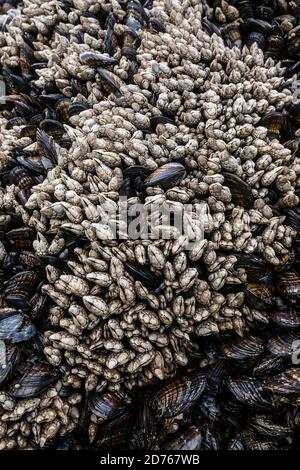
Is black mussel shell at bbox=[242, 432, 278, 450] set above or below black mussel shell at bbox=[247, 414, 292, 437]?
below

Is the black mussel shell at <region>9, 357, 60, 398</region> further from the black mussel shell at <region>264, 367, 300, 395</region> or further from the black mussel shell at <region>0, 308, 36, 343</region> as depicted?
the black mussel shell at <region>264, 367, 300, 395</region>

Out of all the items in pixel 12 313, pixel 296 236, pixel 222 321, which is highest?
pixel 296 236

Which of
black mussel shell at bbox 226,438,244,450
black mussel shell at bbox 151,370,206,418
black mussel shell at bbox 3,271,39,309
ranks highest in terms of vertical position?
black mussel shell at bbox 3,271,39,309

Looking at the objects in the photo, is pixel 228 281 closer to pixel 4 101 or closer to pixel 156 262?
pixel 156 262

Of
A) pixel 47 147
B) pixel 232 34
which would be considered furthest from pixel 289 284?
pixel 232 34

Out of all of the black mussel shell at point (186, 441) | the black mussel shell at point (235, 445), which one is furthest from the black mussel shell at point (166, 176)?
the black mussel shell at point (235, 445)

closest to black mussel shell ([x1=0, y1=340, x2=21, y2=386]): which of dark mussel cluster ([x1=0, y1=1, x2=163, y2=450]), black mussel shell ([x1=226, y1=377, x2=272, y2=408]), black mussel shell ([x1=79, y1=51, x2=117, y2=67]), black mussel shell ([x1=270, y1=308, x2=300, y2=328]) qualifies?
dark mussel cluster ([x1=0, y1=1, x2=163, y2=450])

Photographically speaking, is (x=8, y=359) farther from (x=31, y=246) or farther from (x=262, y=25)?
(x=262, y=25)
